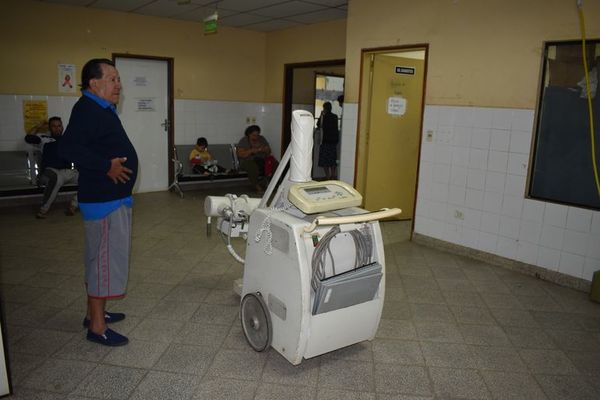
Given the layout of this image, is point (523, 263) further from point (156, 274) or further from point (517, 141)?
point (156, 274)

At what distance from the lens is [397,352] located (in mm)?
2818

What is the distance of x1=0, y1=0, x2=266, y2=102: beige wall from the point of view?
6.01m

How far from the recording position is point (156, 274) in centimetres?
393

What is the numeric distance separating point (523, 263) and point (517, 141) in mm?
1089

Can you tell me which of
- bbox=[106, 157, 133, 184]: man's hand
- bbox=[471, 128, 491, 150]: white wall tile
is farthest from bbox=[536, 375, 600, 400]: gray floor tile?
bbox=[106, 157, 133, 184]: man's hand

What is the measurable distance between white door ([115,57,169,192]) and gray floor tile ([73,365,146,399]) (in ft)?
16.2

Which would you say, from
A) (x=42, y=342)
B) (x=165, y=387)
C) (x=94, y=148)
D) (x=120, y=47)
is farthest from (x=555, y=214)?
(x=120, y=47)

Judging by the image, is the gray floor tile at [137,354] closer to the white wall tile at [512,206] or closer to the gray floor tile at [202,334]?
the gray floor tile at [202,334]

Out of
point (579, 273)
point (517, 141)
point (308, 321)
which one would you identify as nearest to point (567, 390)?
point (308, 321)

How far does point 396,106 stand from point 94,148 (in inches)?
158

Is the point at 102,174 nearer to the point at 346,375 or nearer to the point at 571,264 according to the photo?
the point at 346,375

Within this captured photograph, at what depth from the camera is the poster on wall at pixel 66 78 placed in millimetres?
6340

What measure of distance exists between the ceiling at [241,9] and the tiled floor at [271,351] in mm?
3322

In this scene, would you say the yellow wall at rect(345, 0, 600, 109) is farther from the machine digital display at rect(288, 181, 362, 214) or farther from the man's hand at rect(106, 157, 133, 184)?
the man's hand at rect(106, 157, 133, 184)
